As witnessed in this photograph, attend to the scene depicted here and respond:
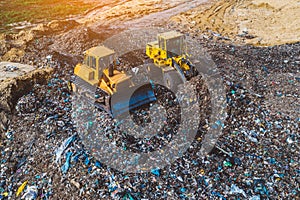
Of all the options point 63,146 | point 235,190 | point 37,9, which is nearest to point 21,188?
point 63,146

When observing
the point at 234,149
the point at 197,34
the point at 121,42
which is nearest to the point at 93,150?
the point at 234,149

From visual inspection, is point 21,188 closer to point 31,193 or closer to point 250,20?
point 31,193

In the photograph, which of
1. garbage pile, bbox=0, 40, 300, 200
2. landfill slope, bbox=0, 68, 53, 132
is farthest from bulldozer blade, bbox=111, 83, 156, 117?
landfill slope, bbox=0, 68, 53, 132

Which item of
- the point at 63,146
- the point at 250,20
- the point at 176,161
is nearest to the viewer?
the point at 176,161

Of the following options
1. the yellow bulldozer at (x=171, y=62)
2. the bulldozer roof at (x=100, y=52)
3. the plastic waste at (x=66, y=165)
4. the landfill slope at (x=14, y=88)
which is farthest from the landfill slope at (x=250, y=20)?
the plastic waste at (x=66, y=165)

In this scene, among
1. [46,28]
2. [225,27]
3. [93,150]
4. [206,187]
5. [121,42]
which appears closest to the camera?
[206,187]

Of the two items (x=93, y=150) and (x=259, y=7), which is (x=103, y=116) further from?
(x=259, y=7)

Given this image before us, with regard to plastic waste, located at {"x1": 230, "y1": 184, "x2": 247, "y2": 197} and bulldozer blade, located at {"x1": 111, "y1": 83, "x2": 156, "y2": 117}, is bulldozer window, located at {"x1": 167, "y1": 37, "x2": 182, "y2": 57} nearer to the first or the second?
bulldozer blade, located at {"x1": 111, "y1": 83, "x2": 156, "y2": 117}
